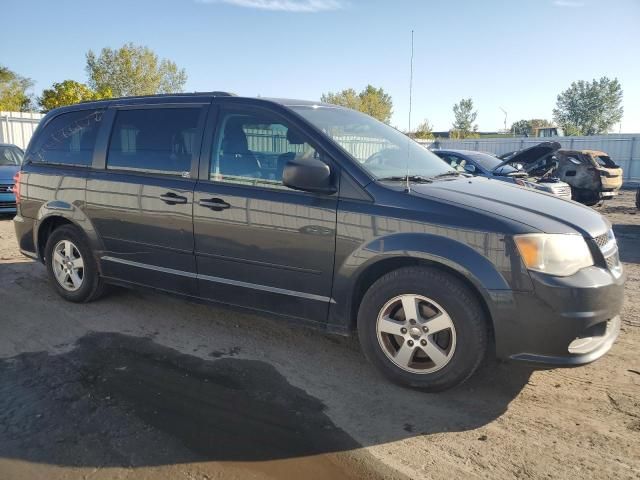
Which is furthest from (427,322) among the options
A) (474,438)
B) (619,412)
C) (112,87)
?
(112,87)

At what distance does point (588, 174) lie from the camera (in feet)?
45.5

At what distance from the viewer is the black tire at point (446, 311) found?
3.09 meters

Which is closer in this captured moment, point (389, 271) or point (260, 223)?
point (389, 271)

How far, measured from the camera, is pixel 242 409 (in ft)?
10.1

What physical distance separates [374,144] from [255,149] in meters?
0.95

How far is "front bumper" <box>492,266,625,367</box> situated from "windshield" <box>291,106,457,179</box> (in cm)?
125

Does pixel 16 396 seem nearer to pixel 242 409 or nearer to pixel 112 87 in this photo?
pixel 242 409

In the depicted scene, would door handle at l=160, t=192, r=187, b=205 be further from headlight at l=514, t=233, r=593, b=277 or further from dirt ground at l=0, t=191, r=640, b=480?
headlight at l=514, t=233, r=593, b=277

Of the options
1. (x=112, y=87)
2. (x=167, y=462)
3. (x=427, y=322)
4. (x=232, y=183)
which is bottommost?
(x=167, y=462)

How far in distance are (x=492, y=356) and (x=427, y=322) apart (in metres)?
0.93

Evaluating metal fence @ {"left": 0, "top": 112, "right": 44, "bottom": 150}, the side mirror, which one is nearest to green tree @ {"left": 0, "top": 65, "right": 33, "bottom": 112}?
metal fence @ {"left": 0, "top": 112, "right": 44, "bottom": 150}

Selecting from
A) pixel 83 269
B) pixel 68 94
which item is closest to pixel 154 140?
pixel 83 269

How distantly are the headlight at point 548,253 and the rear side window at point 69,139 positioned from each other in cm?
388

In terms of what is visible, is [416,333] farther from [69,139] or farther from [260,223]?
[69,139]
